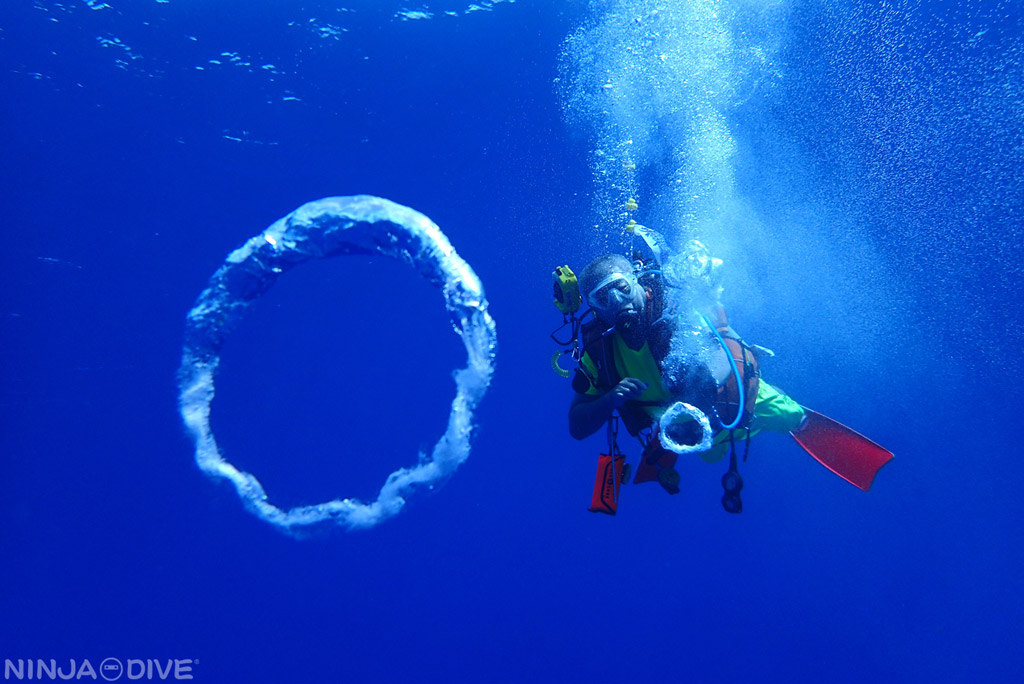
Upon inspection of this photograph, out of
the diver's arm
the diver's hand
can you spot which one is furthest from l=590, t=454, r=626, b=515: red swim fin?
the diver's hand

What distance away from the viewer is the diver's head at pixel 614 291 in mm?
3137

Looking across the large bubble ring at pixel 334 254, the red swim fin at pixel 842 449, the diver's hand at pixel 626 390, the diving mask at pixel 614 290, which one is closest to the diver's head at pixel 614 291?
the diving mask at pixel 614 290

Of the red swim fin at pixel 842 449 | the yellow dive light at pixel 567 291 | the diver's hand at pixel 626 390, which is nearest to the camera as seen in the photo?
the diver's hand at pixel 626 390

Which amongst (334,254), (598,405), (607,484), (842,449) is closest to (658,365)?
(598,405)

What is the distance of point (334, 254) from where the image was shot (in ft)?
17.0

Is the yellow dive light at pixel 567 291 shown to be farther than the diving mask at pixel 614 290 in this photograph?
Yes

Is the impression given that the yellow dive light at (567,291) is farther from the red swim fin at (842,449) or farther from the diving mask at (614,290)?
the red swim fin at (842,449)

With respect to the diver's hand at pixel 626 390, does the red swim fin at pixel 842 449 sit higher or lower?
lower

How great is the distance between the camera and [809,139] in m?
7.41

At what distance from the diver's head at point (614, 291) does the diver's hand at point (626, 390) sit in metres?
0.38

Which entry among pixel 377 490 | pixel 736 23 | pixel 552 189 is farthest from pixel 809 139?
pixel 377 490

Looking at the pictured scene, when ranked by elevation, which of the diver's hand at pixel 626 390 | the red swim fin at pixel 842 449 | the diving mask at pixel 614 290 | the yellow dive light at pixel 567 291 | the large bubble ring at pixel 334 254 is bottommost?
the red swim fin at pixel 842 449

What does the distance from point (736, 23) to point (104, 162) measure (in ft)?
30.6

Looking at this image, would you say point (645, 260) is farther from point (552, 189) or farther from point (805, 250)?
point (805, 250)
